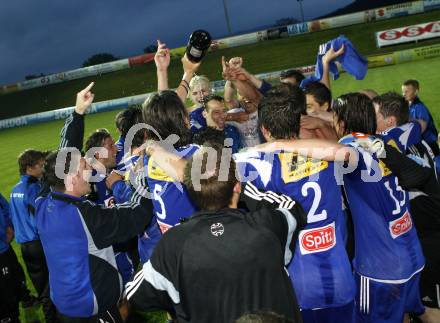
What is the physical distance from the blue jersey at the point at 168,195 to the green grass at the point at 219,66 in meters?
33.6

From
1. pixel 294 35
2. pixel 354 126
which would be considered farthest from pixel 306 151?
pixel 294 35

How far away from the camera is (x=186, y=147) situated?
3094mm

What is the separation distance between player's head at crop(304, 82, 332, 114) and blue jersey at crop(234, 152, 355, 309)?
6.32 feet

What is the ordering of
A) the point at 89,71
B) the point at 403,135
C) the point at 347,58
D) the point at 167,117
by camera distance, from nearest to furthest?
the point at 167,117
the point at 403,135
the point at 347,58
the point at 89,71

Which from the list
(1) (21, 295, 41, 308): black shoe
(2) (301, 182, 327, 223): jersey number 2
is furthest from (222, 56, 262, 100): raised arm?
(1) (21, 295, 41, 308): black shoe

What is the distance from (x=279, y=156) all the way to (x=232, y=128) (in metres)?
3.13

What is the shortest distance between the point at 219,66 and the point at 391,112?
3588cm

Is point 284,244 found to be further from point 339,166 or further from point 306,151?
point 339,166

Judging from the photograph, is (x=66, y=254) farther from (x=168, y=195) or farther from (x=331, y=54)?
(x=331, y=54)

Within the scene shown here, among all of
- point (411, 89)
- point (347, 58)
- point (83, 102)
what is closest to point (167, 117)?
point (83, 102)

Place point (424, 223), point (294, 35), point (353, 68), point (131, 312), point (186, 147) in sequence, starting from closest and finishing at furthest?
point (186, 147)
point (424, 223)
point (131, 312)
point (353, 68)
point (294, 35)

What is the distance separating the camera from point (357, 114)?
10.5 feet

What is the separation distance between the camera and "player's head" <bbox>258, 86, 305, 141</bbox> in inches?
112

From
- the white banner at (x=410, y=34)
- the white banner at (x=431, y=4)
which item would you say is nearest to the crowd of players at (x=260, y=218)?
the white banner at (x=410, y=34)
